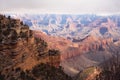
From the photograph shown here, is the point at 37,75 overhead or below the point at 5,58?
below

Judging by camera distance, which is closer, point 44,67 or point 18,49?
point 18,49

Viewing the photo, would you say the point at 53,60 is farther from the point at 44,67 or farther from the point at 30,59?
the point at 30,59

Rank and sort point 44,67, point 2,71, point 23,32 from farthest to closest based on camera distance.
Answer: point 44,67 < point 23,32 < point 2,71

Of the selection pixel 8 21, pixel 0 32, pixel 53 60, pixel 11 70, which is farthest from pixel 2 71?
pixel 53 60

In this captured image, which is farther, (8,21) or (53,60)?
(53,60)

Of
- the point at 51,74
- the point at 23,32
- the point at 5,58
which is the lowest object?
the point at 51,74

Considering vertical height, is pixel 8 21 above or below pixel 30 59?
above

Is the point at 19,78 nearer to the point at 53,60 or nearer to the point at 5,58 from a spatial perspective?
the point at 5,58

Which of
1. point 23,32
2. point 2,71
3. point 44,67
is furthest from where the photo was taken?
point 44,67

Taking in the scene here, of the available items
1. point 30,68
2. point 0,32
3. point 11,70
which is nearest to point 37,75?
point 30,68
